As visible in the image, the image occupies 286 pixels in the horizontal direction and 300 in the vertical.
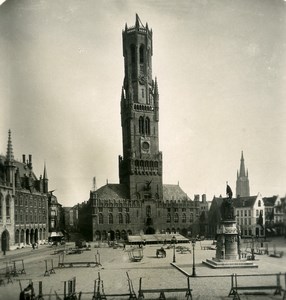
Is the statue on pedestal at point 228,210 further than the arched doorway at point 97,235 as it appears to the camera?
No

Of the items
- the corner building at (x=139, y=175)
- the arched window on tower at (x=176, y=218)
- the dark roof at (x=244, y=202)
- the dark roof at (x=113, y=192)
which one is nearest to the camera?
the dark roof at (x=244, y=202)

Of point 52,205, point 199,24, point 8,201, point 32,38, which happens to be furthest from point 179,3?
point 52,205

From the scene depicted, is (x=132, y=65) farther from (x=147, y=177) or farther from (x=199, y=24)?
(x=199, y=24)

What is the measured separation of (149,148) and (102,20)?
57844 mm

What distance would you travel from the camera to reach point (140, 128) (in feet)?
253

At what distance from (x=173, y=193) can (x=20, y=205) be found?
39.1 m

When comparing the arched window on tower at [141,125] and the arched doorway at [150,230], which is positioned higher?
the arched window on tower at [141,125]

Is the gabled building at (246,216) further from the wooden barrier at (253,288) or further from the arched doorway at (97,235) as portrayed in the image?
the arched doorway at (97,235)

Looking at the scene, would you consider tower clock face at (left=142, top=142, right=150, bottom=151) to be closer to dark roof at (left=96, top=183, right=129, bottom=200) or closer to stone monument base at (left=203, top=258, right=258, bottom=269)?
dark roof at (left=96, top=183, right=129, bottom=200)

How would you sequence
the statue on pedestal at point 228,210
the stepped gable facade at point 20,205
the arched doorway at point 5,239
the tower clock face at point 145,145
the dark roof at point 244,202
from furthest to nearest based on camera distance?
the tower clock face at point 145,145
the dark roof at point 244,202
the stepped gable facade at point 20,205
the arched doorway at point 5,239
the statue on pedestal at point 228,210

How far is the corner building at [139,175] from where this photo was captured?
7294 cm

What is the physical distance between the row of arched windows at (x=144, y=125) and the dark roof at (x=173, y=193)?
13723 mm

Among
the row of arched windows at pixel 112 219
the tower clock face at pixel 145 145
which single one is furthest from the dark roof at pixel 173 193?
the tower clock face at pixel 145 145

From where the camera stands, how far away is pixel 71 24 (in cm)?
1988
